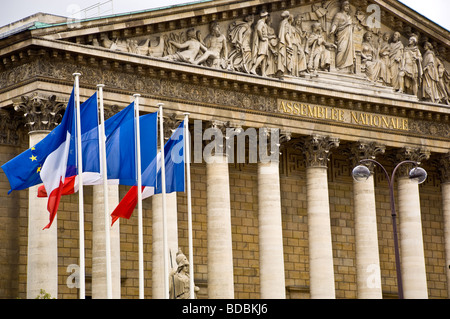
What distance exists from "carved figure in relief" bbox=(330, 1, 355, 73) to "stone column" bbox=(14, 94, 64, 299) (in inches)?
526

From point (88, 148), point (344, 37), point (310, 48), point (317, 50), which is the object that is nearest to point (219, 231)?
point (310, 48)

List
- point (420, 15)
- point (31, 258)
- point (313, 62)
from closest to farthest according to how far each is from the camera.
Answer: point (31, 258) → point (313, 62) → point (420, 15)

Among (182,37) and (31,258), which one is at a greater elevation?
(182,37)

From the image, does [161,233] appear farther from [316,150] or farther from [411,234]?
[411,234]

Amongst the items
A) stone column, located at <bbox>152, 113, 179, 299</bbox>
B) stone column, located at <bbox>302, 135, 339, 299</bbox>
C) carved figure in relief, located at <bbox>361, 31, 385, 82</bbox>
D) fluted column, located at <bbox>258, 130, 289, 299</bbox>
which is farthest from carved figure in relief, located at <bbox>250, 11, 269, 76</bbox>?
carved figure in relief, located at <bbox>361, 31, 385, 82</bbox>

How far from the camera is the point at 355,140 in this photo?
143 ft

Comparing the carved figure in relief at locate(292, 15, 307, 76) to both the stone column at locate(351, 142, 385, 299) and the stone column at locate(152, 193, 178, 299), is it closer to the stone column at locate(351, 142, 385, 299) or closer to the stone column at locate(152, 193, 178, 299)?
the stone column at locate(351, 142, 385, 299)

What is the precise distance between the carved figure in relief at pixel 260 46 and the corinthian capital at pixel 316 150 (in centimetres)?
335

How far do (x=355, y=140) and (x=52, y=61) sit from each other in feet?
44.4

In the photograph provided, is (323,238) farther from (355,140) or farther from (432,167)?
(432,167)

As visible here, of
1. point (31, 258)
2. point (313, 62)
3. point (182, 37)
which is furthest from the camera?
point (313, 62)

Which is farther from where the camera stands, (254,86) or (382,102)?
(382,102)

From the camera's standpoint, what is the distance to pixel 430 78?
46375mm

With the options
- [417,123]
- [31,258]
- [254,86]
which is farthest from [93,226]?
[417,123]
